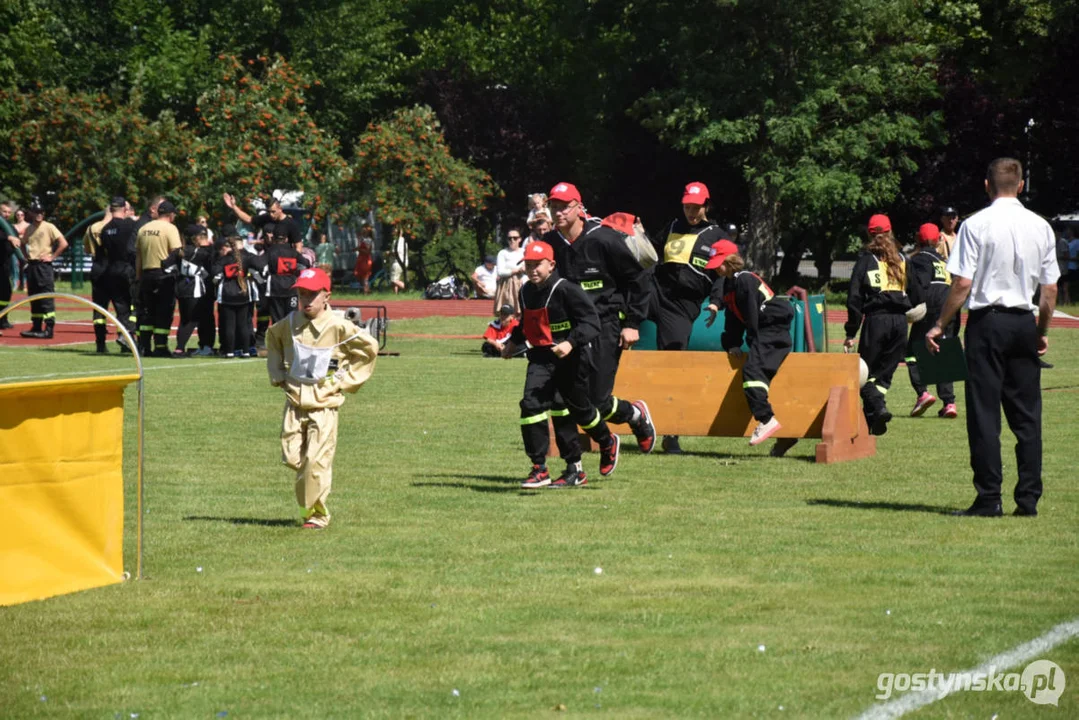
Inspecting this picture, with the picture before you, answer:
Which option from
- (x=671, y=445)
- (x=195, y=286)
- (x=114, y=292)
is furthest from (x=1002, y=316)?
(x=114, y=292)

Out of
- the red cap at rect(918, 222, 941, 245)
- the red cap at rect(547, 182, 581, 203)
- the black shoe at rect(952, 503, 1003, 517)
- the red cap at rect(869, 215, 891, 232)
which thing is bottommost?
the black shoe at rect(952, 503, 1003, 517)

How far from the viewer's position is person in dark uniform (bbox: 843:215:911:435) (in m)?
15.9

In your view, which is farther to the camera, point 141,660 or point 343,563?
→ point 343,563

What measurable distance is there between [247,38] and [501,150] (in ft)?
35.3

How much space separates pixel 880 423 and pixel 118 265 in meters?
14.0

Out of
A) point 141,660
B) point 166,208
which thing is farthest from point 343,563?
point 166,208

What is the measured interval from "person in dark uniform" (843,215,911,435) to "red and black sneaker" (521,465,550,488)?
4.91 meters

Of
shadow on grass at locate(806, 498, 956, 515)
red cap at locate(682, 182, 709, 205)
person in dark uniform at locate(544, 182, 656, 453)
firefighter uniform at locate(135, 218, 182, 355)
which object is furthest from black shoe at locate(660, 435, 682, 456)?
firefighter uniform at locate(135, 218, 182, 355)

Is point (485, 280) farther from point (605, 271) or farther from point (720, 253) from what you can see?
point (605, 271)

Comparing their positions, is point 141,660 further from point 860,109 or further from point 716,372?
point 860,109

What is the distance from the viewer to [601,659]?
6605mm

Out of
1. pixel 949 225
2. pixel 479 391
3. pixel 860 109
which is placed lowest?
pixel 479 391

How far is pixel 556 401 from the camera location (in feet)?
38.9

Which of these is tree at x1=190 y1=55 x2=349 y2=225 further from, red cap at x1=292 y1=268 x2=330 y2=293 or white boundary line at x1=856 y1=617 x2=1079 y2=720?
white boundary line at x1=856 y1=617 x2=1079 y2=720
